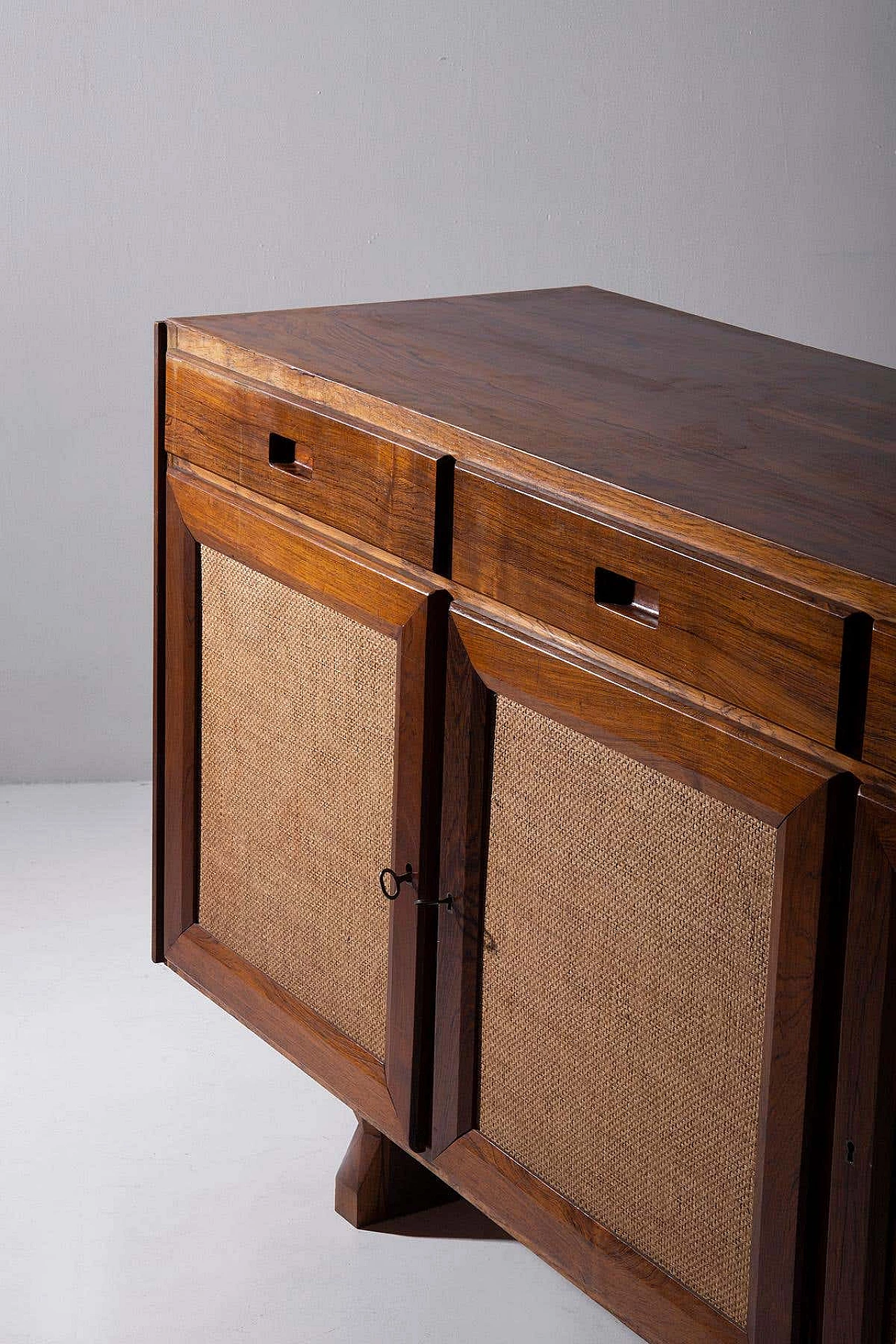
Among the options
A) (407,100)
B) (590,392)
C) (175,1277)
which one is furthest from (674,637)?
(407,100)

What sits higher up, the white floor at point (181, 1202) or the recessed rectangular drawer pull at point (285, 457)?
the recessed rectangular drawer pull at point (285, 457)

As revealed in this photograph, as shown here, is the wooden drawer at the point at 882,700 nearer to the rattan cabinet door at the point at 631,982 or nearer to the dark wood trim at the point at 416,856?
the rattan cabinet door at the point at 631,982

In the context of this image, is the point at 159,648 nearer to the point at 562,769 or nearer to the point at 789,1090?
the point at 562,769

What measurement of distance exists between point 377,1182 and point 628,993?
0.69m

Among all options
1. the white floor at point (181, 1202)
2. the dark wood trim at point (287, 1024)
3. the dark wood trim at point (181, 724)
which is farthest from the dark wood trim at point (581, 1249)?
the dark wood trim at point (181, 724)

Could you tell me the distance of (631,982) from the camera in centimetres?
144

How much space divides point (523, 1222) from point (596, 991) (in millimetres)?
251

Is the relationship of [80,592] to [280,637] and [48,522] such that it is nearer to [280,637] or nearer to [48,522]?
[48,522]

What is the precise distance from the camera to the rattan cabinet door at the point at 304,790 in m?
1.63

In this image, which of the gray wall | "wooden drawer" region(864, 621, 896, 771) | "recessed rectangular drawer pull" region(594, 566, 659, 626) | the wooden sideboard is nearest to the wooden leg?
the wooden sideboard

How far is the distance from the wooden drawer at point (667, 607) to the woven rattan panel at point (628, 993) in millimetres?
96

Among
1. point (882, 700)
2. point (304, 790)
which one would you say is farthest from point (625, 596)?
point (304, 790)

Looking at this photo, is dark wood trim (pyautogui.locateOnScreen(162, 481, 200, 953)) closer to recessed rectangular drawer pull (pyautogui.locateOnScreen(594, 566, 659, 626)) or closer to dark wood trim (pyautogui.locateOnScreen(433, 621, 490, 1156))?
dark wood trim (pyautogui.locateOnScreen(433, 621, 490, 1156))

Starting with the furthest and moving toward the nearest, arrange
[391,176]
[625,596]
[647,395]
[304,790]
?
[391,176], [304,790], [647,395], [625,596]
